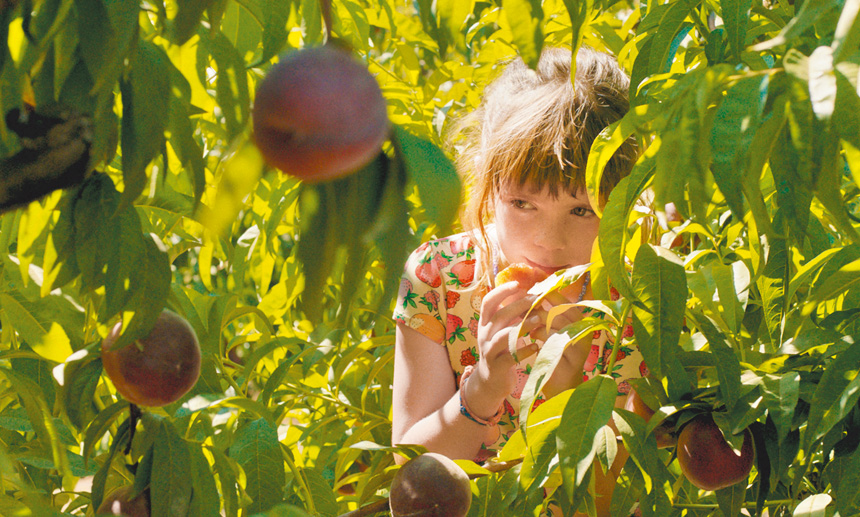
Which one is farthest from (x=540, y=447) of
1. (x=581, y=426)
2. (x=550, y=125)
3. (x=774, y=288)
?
(x=550, y=125)

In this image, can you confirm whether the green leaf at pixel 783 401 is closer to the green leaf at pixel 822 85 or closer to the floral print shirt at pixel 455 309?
the green leaf at pixel 822 85

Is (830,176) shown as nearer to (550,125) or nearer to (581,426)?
(581,426)

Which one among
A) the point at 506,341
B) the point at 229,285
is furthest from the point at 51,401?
the point at 229,285

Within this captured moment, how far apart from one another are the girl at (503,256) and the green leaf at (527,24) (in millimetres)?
692

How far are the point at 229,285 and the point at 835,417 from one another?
1312mm

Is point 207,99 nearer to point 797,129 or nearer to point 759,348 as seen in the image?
point 797,129

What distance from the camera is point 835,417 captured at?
0.61 meters

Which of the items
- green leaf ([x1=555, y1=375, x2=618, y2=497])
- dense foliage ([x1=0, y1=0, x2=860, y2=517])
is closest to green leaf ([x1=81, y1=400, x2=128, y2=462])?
dense foliage ([x1=0, y1=0, x2=860, y2=517])

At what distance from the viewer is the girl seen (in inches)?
44.8

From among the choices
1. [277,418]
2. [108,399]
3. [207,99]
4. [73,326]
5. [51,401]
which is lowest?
[277,418]

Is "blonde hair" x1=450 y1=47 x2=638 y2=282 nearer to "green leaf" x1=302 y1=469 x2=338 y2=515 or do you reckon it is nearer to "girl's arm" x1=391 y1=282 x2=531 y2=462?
"girl's arm" x1=391 y1=282 x2=531 y2=462

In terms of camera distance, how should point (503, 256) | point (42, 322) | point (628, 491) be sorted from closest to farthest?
point (42, 322)
point (628, 491)
point (503, 256)

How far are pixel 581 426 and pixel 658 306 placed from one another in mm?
129

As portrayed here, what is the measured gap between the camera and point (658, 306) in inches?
26.6
